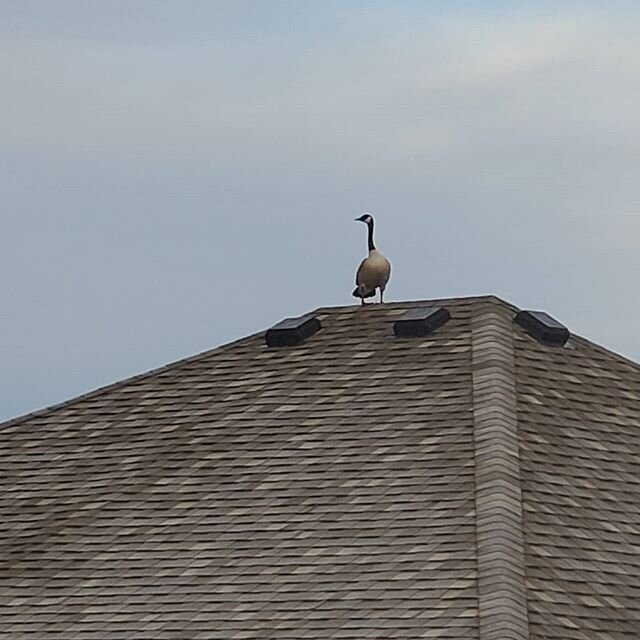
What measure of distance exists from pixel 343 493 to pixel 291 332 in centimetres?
484

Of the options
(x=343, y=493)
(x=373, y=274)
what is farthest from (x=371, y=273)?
(x=343, y=493)

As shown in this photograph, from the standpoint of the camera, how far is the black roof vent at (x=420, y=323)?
90.2 feet

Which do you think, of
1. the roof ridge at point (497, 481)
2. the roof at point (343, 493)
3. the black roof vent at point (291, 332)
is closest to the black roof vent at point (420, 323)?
the roof at point (343, 493)

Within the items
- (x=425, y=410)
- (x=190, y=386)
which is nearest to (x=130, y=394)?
(x=190, y=386)

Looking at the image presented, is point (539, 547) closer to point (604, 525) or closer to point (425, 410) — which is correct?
point (604, 525)

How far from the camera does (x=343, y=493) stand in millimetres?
23906

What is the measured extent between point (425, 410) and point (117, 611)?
195 inches

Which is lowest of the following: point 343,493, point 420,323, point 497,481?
point 497,481

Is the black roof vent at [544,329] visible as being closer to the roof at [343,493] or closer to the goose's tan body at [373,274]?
the roof at [343,493]

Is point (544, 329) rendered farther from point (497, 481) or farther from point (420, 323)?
point (497, 481)

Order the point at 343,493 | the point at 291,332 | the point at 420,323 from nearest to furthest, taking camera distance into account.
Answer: the point at 343,493
the point at 420,323
the point at 291,332

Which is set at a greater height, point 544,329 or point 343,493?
point 544,329

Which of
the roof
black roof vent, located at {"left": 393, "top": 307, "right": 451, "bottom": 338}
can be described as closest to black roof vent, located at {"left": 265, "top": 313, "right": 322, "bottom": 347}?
the roof

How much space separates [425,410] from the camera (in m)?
25.5
